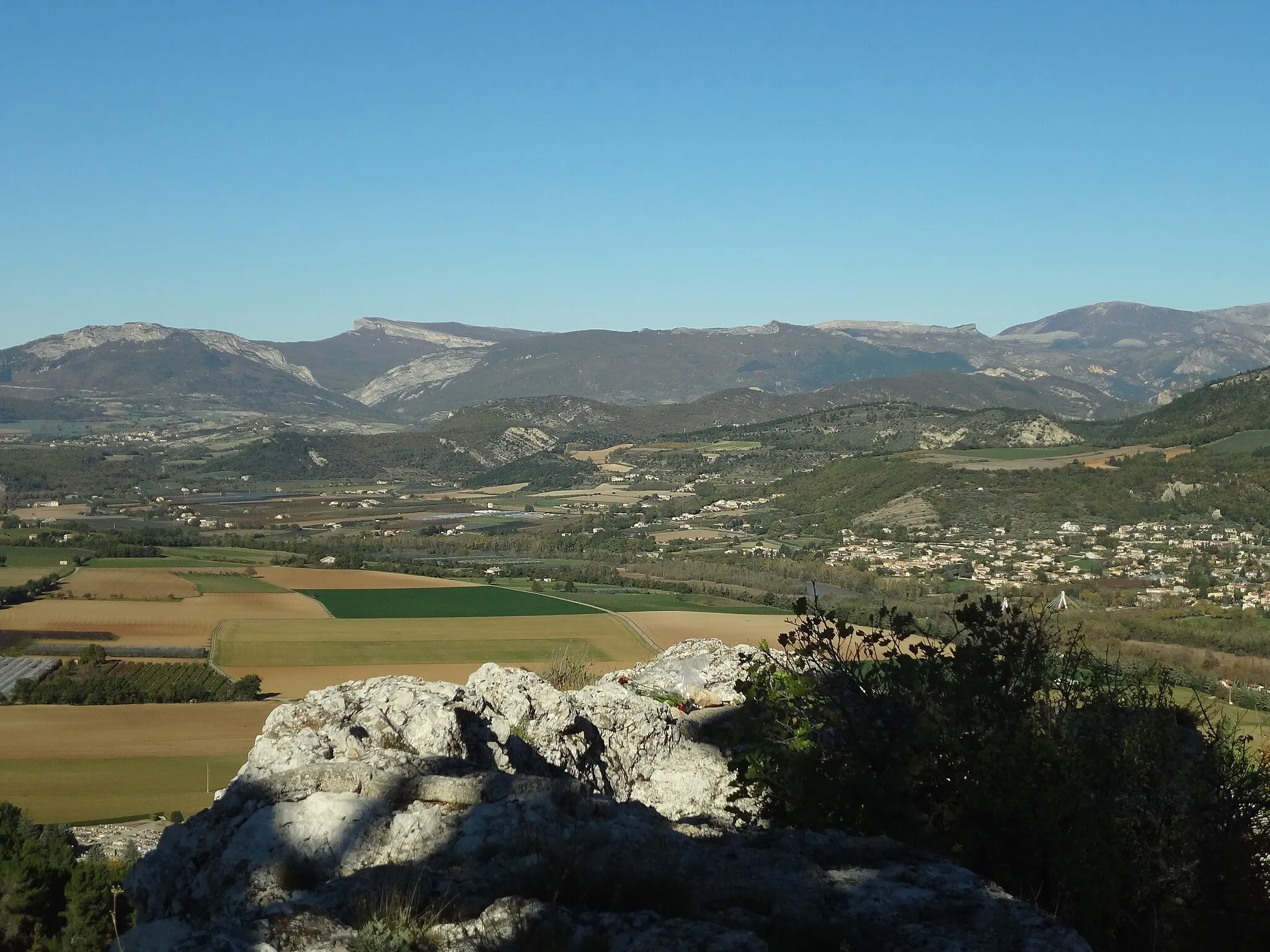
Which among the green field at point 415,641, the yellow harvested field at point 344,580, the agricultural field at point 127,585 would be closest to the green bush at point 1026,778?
the green field at point 415,641

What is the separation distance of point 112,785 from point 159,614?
A: 99.8ft

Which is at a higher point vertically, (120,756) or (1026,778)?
(1026,778)

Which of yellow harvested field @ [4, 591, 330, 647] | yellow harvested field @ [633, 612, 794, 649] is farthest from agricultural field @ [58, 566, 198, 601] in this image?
yellow harvested field @ [633, 612, 794, 649]

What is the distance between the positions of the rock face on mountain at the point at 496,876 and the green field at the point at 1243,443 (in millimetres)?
108236

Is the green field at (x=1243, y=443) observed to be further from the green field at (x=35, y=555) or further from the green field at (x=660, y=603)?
the green field at (x=35, y=555)

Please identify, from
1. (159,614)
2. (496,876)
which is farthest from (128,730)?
(496,876)

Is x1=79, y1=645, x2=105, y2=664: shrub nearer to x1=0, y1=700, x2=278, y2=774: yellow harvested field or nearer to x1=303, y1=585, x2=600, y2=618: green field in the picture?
x1=0, y1=700, x2=278, y2=774: yellow harvested field

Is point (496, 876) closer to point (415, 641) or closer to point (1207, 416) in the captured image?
point (415, 641)

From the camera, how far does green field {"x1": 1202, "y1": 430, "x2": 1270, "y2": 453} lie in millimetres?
105688

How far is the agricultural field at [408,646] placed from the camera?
1969 inches

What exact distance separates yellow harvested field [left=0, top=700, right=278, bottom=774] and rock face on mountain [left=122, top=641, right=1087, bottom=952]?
1070 inches

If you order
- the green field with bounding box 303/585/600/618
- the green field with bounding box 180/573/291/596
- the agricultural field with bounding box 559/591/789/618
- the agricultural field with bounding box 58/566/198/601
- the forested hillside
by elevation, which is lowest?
the agricultural field with bounding box 559/591/789/618

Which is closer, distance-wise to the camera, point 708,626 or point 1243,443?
point 708,626

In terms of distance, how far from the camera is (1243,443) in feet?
358
